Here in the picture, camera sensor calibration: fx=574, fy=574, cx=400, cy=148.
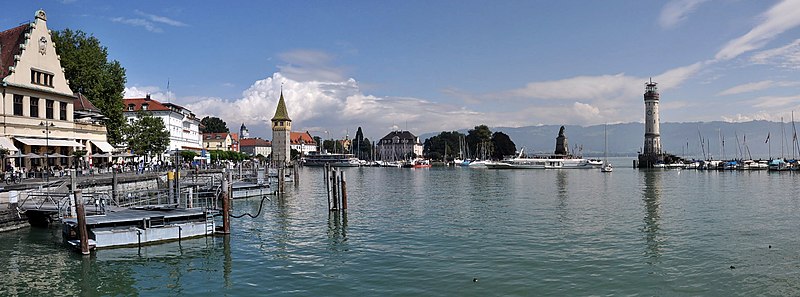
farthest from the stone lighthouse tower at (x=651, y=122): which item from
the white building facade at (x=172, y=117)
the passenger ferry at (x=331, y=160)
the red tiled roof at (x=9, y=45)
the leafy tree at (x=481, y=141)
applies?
the red tiled roof at (x=9, y=45)

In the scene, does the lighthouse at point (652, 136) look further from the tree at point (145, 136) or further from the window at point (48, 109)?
the window at point (48, 109)

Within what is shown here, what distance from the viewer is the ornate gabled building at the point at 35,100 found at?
3866 cm

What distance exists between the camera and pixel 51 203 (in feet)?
90.7

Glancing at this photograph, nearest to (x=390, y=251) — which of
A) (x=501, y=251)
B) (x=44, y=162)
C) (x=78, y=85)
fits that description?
(x=501, y=251)

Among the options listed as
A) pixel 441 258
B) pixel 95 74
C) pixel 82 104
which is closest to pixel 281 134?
pixel 95 74

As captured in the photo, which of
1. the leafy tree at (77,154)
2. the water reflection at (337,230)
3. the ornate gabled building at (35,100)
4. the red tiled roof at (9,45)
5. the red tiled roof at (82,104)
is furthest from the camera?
the red tiled roof at (82,104)

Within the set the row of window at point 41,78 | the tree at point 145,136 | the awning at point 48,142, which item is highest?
the row of window at point 41,78

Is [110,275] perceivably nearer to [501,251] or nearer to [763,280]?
[501,251]

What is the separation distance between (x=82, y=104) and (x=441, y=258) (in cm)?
4026

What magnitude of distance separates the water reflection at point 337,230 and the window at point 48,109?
23.8m

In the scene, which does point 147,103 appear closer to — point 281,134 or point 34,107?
point 34,107

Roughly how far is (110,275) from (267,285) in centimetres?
539

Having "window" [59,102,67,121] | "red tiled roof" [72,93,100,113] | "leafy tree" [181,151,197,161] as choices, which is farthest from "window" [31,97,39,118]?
"leafy tree" [181,151,197,161]

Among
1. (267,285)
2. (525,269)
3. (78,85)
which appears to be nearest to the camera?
(267,285)
